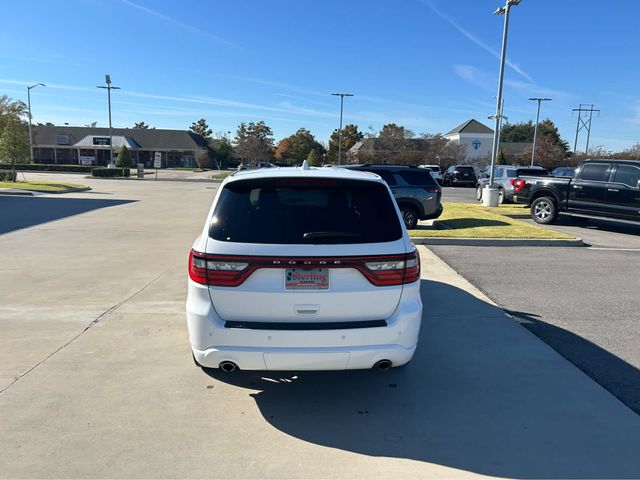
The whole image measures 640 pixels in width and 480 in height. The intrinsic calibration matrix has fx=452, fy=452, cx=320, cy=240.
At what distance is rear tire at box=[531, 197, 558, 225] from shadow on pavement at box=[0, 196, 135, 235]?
15316mm

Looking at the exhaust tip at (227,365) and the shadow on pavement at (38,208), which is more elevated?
the exhaust tip at (227,365)

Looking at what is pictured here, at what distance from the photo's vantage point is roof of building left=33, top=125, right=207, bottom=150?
76438mm

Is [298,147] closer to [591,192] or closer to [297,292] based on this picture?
[591,192]

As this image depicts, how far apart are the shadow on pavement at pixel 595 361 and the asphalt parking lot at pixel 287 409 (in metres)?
0.15

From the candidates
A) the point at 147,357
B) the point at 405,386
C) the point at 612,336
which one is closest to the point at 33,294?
the point at 147,357

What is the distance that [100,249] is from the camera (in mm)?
9570

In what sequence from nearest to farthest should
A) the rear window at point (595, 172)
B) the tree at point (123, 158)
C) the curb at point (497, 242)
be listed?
the curb at point (497, 242) → the rear window at point (595, 172) → the tree at point (123, 158)

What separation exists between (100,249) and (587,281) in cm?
936

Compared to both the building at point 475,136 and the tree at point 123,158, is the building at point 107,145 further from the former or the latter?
the building at point 475,136

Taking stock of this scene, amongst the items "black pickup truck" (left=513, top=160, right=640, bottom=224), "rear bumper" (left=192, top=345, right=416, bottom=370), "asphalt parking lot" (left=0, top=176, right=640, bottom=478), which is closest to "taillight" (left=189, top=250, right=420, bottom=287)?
"rear bumper" (left=192, top=345, right=416, bottom=370)

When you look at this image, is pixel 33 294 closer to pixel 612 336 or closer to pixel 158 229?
pixel 158 229

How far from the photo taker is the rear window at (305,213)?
3.33m

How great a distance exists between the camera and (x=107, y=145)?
75.4 m

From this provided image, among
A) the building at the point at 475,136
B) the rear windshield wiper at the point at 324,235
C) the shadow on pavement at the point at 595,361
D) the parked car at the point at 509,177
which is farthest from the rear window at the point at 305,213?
the building at the point at 475,136
